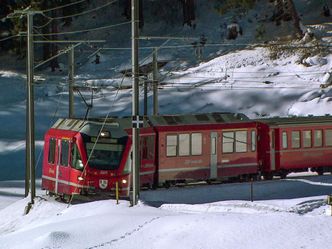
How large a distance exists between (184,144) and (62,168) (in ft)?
15.6

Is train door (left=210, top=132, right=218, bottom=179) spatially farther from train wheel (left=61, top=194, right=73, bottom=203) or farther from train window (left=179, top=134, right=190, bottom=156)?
train wheel (left=61, top=194, right=73, bottom=203)

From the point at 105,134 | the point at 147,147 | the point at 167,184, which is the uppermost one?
the point at 105,134

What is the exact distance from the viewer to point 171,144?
32156 millimetres

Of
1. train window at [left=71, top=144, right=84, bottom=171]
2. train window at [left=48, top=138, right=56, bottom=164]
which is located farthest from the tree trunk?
train window at [left=71, top=144, right=84, bottom=171]

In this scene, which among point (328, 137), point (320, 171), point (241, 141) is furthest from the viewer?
point (320, 171)

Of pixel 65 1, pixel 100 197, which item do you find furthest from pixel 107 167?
pixel 65 1

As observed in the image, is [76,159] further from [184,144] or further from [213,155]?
[213,155]

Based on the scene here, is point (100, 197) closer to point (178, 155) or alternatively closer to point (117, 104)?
point (178, 155)

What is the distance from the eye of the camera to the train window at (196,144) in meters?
32.7

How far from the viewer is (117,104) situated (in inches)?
2259

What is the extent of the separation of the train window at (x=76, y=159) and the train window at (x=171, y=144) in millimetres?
3660

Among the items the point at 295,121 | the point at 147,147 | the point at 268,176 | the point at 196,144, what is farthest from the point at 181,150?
the point at 295,121

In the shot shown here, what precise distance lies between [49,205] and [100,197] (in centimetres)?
198

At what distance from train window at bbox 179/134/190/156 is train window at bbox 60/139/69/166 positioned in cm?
441
